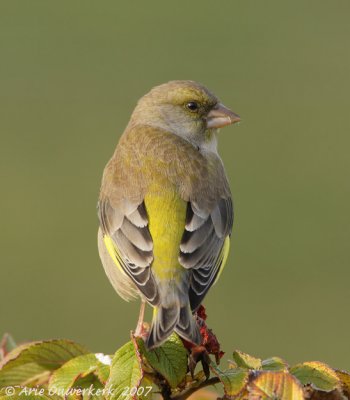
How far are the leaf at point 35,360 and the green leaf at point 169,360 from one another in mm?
244

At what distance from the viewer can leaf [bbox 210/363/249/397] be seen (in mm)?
2791

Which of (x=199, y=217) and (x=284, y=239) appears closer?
(x=199, y=217)

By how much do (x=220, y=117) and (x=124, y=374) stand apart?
272cm

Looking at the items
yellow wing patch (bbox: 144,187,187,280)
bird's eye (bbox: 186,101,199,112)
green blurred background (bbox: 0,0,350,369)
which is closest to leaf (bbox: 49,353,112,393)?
yellow wing patch (bbox: 144,187,187,280)

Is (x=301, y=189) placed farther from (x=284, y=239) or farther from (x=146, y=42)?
(x=146, y=42)

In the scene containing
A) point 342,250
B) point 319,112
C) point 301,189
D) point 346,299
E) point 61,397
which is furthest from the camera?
point 319,112

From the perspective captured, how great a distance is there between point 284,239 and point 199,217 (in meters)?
8.06

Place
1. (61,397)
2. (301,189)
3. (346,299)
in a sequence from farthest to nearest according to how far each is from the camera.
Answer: (301,189) → (346,299) → (61,397)

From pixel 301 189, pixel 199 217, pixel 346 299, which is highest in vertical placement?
pixel 199 217

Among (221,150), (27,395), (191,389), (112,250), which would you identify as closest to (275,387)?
(191,389)

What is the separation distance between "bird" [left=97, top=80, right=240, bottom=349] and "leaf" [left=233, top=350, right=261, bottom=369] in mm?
492

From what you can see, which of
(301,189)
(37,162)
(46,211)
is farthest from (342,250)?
(37,162)

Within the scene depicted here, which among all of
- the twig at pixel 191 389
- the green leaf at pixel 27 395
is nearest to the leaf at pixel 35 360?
the green leaf at pixel 27 395

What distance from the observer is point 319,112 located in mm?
17875
